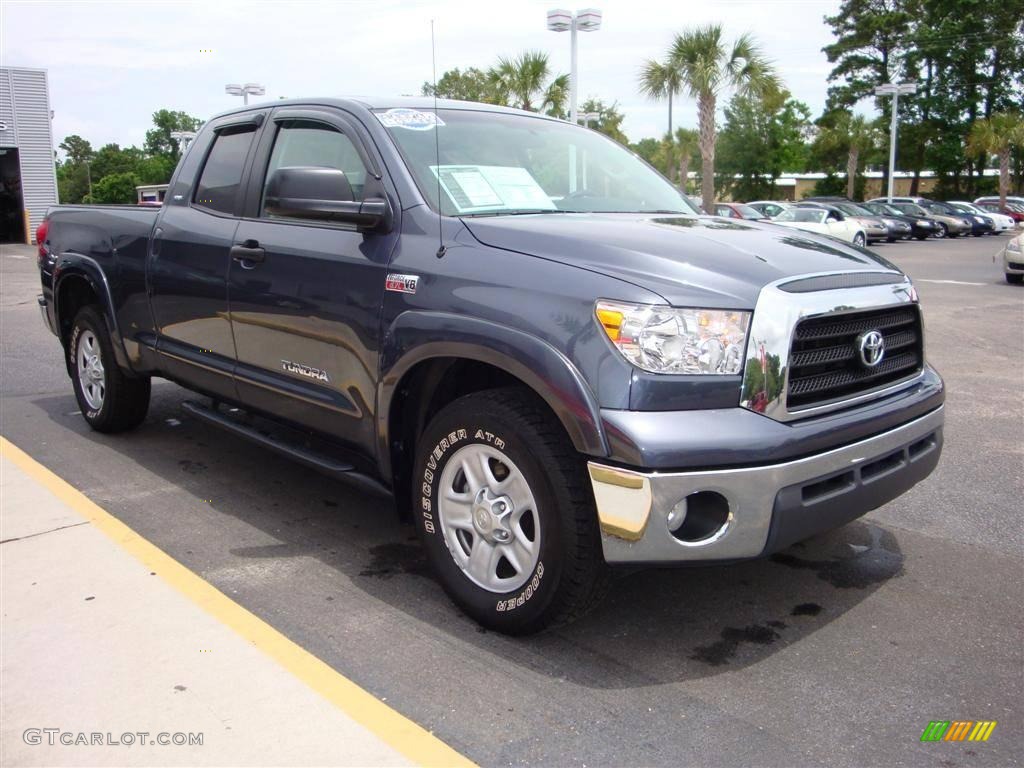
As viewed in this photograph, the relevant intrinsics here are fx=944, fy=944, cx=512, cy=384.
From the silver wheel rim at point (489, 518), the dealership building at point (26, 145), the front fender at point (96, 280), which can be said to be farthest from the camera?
the dealership building at point (26, 145)

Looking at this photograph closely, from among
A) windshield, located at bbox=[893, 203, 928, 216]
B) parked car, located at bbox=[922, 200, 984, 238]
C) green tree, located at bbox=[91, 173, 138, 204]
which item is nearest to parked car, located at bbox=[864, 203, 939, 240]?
windshield, located at bbox=[893, 203, 928, 216]

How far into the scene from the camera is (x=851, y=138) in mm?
54094

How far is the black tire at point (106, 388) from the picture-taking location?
223 inches

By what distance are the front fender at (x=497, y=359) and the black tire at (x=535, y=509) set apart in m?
0.11

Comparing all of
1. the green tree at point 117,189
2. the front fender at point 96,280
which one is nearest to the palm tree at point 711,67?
the front fender at point 96,280

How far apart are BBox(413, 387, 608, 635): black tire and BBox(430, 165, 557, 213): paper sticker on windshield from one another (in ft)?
2.84

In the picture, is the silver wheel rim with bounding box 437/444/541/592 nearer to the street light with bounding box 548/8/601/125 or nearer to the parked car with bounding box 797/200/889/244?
the street light with bounding box 548/8/601/125

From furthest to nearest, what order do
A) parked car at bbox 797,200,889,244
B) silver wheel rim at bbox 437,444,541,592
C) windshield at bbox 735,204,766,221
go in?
1. parked car at bbox 797,200,889,244
2. windshield at bbox 735,204,766,221
3. silver wheel rim at bbox 437,444,541,592

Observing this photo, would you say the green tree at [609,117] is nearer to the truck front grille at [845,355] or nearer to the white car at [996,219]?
the white car at [996,219]

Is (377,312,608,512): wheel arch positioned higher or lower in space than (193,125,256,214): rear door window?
lower

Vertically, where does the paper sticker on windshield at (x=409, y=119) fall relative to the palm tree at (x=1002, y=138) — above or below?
below

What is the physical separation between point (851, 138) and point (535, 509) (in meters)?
56.5

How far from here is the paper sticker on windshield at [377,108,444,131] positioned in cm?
390

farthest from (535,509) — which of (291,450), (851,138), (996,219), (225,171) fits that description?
(851,138)
